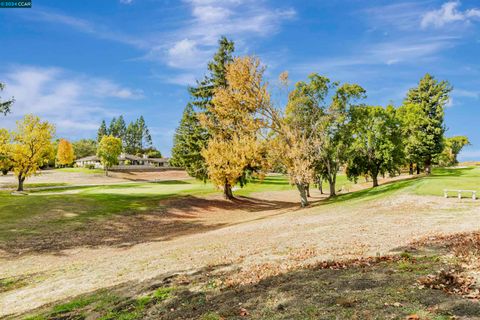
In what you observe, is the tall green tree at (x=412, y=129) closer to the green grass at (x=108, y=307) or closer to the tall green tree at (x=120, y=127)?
the green grass at (x=108, y=307)

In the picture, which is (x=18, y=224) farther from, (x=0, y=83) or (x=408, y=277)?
(x=408, y=277)

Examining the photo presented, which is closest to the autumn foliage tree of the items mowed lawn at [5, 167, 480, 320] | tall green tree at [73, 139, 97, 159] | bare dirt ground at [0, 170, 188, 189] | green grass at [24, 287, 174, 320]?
bare dirt ground at [0, 170, 188, 189]

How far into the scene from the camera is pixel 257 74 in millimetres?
31703

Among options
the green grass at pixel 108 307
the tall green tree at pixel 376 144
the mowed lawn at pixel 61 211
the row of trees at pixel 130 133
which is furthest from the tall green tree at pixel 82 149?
the green grass at pixel 108 307

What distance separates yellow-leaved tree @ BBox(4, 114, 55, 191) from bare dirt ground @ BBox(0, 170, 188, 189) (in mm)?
9712

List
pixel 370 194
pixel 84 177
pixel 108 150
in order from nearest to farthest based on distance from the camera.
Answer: pixel 370 194
pixel 84 177
pixel 108 150

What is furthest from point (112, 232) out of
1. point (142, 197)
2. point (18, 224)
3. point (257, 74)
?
point (257, 74)

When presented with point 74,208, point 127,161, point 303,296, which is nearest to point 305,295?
point 303,296

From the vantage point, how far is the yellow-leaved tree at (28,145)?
49.5 meters

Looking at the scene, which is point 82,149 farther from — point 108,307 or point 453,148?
point 108,307

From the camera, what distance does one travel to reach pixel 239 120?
3431cm

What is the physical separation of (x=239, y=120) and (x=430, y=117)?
40.5 meters

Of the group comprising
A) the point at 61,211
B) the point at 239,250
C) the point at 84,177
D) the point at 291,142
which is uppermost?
the point at 291,142

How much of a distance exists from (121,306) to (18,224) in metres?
23.4
